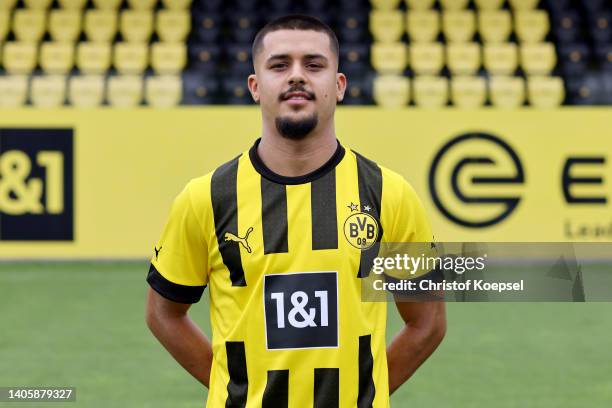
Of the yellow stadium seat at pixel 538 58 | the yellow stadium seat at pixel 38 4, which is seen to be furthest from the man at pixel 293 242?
the yellow stadium seat at pixel 38 4

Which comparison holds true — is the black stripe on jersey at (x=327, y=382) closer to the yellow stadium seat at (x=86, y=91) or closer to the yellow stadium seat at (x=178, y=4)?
the yellow stadium seat at (x=86, y=91)

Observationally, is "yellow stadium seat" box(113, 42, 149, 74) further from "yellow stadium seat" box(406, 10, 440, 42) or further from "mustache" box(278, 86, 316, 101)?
"mustache" box(278, 86, 316, 101)

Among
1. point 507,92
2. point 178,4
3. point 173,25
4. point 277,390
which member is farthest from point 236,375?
point 178,4

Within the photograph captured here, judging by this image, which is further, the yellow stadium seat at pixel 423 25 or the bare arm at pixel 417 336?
the yellow stadium seat at pixel 423 25

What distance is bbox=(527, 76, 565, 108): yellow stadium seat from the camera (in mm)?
11805

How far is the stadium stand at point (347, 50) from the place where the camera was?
11719 millimetres

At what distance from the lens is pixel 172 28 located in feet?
42.5

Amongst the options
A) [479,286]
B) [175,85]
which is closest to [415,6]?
[175,85]

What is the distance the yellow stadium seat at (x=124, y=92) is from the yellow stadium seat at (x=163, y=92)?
4.3 inches

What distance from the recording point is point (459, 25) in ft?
42.9

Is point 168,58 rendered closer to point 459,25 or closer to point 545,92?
point 459,25

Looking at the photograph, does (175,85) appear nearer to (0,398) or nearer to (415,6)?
(415,6)

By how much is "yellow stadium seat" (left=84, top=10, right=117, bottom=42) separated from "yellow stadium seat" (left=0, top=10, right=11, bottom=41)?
35.9 inches

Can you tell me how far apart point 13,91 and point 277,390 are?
375 inches
